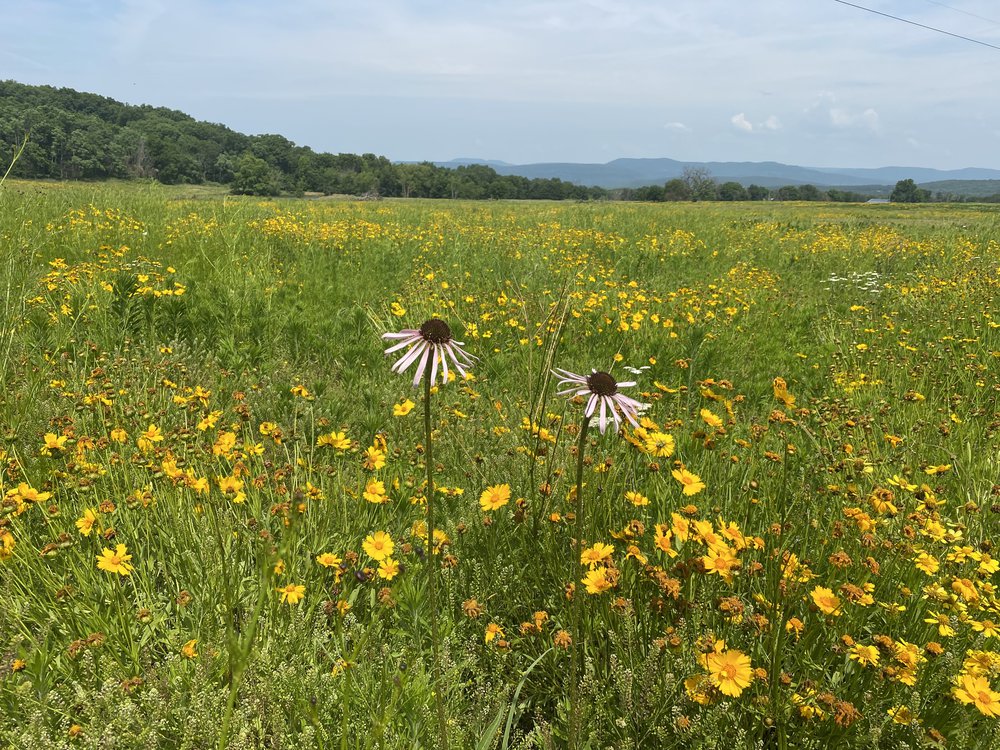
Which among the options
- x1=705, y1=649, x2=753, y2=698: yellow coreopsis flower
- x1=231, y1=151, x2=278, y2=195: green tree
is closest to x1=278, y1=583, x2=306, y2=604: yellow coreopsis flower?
x1=705, y1=649, x2=753, y2=698: yellow coreopsis flower

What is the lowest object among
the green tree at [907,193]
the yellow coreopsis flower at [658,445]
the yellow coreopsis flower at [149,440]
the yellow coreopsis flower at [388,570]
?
the yellow coreopsis flower at [388,570]

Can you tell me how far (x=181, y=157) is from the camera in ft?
136

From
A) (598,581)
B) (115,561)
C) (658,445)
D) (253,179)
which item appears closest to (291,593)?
(115,561)

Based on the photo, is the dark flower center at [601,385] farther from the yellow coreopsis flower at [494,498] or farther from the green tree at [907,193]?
the green tree at [907,193]

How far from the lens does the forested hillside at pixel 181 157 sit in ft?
78.9

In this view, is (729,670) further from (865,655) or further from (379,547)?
(379,547)

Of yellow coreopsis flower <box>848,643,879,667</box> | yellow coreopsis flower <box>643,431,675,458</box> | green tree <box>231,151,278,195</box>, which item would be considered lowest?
yellow coreopsis flower <box>848,643,879,667</box>

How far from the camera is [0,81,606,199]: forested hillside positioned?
24047 mm

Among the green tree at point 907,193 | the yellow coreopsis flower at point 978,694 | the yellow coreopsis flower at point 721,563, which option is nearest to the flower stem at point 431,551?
the yellow coreopsis flower at point 721,563

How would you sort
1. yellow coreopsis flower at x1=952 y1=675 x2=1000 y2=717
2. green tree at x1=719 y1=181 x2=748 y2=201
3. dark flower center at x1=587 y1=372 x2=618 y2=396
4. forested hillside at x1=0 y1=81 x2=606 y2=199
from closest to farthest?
1. dark flower center at x1=587 y1=372 x2=618 y2=396
2. yellow coreopsis flower at x1=952 y1=675 x2=1000 y2=717
3. forested hillside at x1=0 y1=81 x2=606 y2=199
4. green tree at x1=719 y1=181 x2=748 y2=201

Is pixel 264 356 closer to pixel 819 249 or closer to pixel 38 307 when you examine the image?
pixel 38 307

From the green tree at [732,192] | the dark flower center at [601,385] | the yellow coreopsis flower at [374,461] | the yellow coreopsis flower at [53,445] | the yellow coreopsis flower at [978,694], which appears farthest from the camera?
the green tree at [732,192]

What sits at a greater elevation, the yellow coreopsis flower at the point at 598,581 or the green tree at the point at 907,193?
the green tree at the point at 907,193

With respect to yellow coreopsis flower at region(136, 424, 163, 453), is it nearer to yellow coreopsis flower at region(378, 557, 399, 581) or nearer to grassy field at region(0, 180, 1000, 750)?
grassy field at region(0, 180, 1000, 750)
